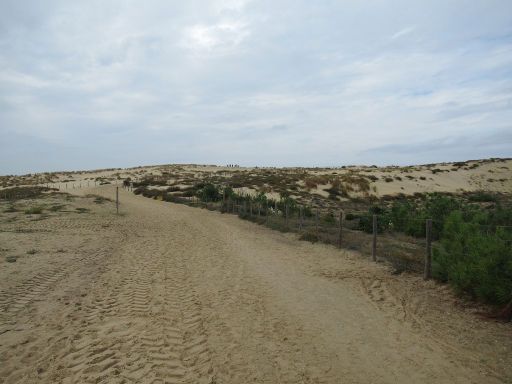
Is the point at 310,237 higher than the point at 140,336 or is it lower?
lower

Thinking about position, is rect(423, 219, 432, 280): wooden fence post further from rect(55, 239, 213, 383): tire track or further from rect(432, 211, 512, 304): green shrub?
rect(55, 239, 213, 383): tire track

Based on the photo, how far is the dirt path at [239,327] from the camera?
17.7ft

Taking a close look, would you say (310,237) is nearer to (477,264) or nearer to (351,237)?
(351,237)

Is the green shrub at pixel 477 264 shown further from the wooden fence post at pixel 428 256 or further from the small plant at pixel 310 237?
the small plant at pixel 310 237

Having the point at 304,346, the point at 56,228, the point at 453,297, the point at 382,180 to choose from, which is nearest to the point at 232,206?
the point at 56,228

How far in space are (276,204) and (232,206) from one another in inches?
132

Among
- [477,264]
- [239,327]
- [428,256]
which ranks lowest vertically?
[239,327]

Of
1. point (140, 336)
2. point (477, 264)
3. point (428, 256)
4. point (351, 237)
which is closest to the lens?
point (140, 336)

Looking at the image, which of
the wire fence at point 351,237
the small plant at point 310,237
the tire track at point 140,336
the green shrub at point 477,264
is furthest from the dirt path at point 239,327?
the small plant at point 310,237

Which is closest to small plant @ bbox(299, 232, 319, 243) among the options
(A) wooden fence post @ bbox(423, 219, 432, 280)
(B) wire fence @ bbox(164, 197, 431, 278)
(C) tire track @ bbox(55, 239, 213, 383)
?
(B) wire fence @ bbox(164, 197, 431, 278)

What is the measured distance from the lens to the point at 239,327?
7.02 meters

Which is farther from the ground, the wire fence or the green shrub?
the green shrub

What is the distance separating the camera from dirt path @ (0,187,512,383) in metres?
5.41

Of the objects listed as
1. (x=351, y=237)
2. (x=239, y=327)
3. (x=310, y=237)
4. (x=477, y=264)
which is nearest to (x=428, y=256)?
(x=477, y=264)
